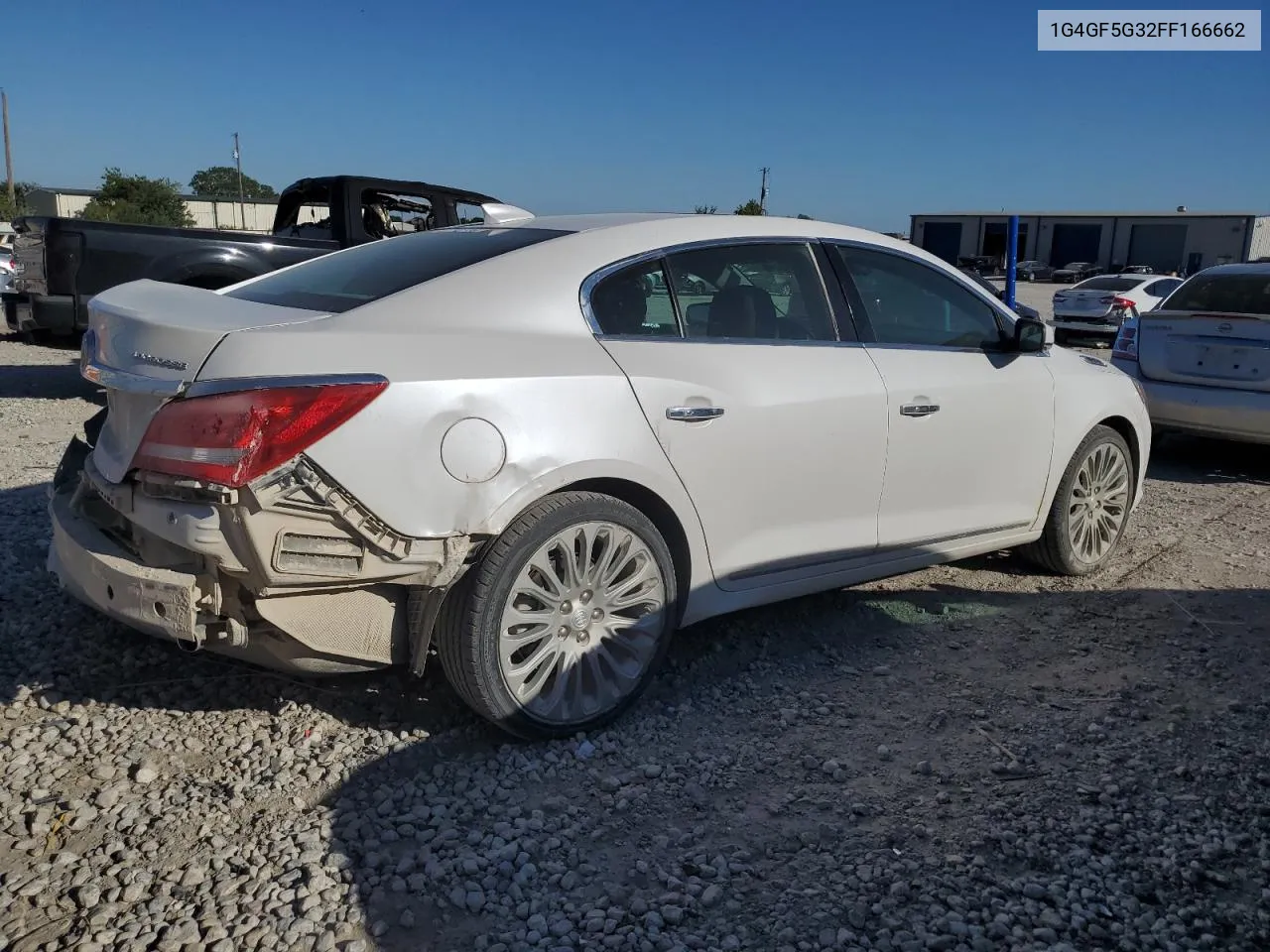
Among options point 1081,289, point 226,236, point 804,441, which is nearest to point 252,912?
point 804,441

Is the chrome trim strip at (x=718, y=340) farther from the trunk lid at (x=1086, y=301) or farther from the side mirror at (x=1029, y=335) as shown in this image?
the trunk lid at (x=1086, y=301)

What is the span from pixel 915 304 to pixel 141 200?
194 ft

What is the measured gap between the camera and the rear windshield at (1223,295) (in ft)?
25.6

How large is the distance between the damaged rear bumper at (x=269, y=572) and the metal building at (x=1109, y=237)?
203ft

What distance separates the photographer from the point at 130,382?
302 centimetres

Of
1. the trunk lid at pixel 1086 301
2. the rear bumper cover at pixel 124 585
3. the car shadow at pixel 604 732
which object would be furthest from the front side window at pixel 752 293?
the trunk lid at pixel 1086 301

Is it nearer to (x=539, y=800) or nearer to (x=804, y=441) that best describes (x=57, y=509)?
(x=539, y=800)

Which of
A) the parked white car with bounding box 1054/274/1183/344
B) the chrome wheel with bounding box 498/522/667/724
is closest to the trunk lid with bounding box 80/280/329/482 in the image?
the chrome wheel with bounding box 498/522/667/724

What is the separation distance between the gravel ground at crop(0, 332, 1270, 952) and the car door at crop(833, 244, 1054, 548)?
1.70 feet

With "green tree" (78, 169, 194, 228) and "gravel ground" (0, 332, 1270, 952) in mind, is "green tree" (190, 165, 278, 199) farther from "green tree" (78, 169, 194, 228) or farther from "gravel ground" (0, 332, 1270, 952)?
"gravel ground" (0, 332, 1270, 952)

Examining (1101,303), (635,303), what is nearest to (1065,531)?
(635,303)

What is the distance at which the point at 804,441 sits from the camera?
379cm

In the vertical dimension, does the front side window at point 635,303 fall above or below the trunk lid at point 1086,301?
below

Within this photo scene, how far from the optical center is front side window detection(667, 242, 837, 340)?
3764 millimetres
